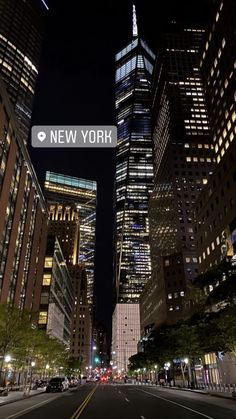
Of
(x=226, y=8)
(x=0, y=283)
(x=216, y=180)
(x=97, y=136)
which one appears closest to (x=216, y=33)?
(x=226, y=8)

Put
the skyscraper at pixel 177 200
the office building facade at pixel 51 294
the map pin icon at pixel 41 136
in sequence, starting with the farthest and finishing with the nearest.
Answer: the skyscraper at pixel 177 200 → the office building facade at pixel 51 294 → the map pin icon at pixel 41 136

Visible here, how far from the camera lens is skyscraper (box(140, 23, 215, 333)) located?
13350 cm

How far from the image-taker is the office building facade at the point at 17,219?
5786 cm

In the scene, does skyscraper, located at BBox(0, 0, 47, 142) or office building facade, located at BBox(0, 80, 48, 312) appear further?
skyscraper, located at BBox(0, 0, 47, 142)

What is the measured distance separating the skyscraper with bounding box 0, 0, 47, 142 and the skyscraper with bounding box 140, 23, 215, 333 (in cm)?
6681

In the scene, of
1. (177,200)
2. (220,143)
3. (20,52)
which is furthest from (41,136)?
(20,52)

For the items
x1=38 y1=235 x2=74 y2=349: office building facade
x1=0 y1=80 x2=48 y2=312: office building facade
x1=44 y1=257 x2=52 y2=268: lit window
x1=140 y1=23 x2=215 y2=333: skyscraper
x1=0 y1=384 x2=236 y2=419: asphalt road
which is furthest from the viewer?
x1=140 y1=23 x2=215 y2=333: skyscraper

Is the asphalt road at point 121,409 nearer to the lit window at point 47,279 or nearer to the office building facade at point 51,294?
the office building facade at point 51,294

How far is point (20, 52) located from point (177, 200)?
9667cm

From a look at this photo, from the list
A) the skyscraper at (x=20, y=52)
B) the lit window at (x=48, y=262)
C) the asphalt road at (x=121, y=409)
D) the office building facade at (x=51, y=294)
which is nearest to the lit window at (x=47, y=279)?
the office building facade at (x=51, y=294)

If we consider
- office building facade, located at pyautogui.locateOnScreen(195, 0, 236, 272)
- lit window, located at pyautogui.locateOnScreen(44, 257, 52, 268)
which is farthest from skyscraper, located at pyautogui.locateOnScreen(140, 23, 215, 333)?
lit window, located at pyautogui.locateOnScreen(44, 257, 52, 268)

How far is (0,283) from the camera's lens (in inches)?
2263

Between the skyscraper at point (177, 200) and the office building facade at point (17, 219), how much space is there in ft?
174

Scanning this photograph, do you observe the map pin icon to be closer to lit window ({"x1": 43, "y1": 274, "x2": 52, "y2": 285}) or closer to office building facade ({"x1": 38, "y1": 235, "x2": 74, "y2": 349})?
office building facade ({"x1": 38, "y1": 235, "x2": 74, "y2": 349})
